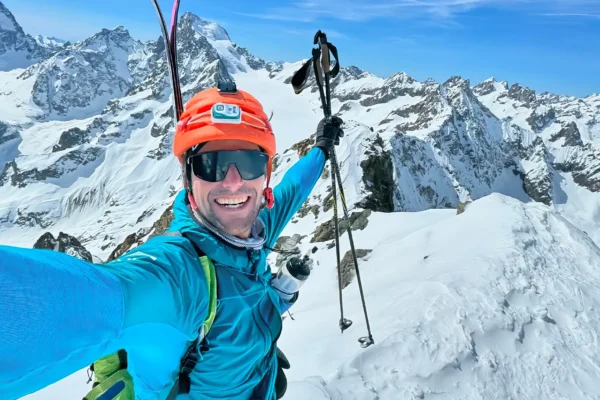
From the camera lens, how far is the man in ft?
3.57

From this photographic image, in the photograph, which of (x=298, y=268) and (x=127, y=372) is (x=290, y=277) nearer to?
(x=298, y=268)

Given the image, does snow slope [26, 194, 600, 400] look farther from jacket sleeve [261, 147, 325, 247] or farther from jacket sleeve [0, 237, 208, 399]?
jacket sleeve [0, 237, 208, 399]

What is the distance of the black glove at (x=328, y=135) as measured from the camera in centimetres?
597

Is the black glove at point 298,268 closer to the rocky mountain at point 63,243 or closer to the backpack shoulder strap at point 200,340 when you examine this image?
the backpack shoulder strap at point 200,340

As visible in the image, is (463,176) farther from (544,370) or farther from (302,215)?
(544,370)

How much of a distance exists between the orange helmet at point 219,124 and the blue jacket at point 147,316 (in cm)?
45

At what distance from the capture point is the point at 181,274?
74.1 inches

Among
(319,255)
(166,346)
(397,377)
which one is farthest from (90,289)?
(319,255)

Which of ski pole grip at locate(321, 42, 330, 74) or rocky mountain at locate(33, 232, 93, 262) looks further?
rocky mountain at locate(33, 232, 93, 262)

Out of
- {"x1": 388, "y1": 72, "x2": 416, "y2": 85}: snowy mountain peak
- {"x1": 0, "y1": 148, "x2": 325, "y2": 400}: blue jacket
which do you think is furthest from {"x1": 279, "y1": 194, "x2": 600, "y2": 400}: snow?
{"x1": 388, "y1": 72, "x2": 416, "y2": 85}: snowy mountain peak

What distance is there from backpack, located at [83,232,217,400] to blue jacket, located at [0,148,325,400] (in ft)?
0.15

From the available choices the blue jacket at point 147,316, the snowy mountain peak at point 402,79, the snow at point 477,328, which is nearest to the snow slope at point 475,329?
the snow at point 477,328

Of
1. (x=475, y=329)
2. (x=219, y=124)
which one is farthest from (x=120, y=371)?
(x=475, y=329)

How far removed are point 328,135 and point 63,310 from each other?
522 cm
